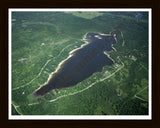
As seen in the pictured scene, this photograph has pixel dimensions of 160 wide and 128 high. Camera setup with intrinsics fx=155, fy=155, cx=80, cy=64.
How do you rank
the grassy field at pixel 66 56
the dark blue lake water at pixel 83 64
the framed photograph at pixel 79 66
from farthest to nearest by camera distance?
1. the dark blue lake water at pixel 83 64
2. the grassy field at pixel 66 56
3. the framed photograph at pixel 79 66

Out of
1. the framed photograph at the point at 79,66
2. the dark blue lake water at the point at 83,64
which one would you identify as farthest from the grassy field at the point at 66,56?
the dark blue lake water at the point at 83,64

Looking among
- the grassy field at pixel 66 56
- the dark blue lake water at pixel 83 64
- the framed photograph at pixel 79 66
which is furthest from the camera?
the dark blue lake water at pixel 83 64

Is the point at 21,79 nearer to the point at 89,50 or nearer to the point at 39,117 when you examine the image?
the point at 39,117

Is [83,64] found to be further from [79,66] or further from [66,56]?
[66,56]

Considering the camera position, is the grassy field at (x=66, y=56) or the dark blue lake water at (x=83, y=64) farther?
the dark blue lake water at (x=83, y=64)

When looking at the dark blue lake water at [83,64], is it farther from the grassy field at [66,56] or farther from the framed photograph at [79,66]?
the grassy field at [66,56]

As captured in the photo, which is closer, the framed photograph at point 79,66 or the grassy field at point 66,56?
the framed photograph at point 79,66

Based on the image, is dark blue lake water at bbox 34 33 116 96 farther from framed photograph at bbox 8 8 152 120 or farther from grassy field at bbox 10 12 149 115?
grassy field at bbox 10 12 149 115
